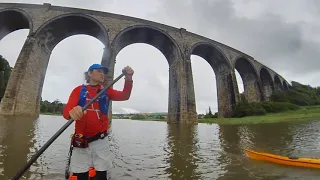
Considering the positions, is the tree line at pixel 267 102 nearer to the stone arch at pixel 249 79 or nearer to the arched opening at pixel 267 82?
the stone arch at pixel 249 79

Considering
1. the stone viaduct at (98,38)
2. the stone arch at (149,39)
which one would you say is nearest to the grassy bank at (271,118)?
the stone viaduct at (98,38)

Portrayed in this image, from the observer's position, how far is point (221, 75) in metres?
35.5

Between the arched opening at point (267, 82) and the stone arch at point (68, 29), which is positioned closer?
the stone arch at point (68, 29)

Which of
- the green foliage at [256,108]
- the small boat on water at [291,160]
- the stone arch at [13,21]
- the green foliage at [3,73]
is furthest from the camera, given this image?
the green foliage at [3,73]

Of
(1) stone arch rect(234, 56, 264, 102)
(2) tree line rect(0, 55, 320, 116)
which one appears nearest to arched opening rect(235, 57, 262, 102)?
(1) stone arch rect(234, 56, 264, 102)

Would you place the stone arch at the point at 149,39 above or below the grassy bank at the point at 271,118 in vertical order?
above

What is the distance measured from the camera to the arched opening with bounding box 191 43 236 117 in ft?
107

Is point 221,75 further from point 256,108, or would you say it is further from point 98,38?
point 98,38

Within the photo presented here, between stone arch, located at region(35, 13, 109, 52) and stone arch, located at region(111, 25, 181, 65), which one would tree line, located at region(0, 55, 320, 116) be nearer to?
stone arch, located at region(111, 25, 181, 65)

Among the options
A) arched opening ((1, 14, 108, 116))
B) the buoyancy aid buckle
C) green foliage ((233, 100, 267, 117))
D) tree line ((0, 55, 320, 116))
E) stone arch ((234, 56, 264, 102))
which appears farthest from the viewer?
stone arch ((234, 56, 264, 102))

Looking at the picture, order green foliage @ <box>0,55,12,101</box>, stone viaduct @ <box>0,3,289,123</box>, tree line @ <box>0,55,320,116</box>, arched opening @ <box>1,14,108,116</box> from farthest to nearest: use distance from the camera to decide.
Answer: green foliage @ <box>0,55,12,101</box>, tree line @ <box>0,55,320,116</box>, stone viaduct @ <box>0,3,289,123</box>, arched opening @ <box>1,14,108,116</box>

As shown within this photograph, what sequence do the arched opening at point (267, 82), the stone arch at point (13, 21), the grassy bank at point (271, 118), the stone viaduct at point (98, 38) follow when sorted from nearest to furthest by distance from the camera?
the grassy bank at point (271, 118) < the stone viaduct at point (98, 38) < the stone arch at point (13, 21) < the arched opening at point (267, 82)

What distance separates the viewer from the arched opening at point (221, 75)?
3259cm

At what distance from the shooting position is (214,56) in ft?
115
